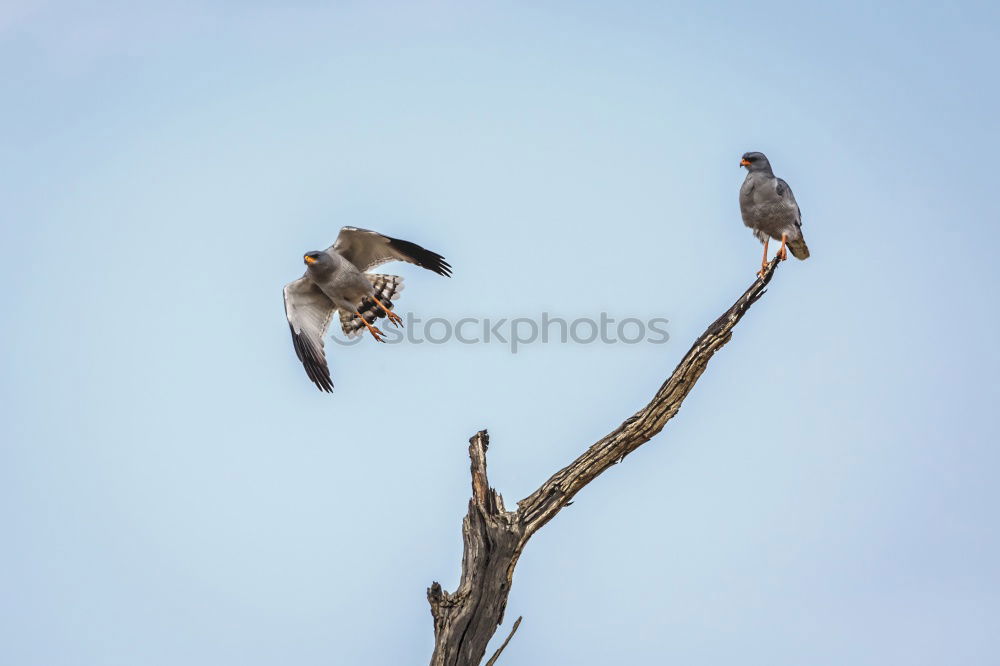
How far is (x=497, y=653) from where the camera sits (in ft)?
28.6

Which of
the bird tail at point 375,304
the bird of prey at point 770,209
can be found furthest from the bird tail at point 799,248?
the bird tail at point 375,304

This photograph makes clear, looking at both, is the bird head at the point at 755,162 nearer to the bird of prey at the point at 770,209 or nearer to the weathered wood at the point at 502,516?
the bird of prey at the point at 770,209

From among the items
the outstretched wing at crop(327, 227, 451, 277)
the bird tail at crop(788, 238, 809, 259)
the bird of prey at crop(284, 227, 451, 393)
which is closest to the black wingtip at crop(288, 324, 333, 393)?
the bird of prey at crop(284, 227, 451, 393)

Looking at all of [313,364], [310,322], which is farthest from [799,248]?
[310,322]

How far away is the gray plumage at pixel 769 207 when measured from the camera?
1077cm

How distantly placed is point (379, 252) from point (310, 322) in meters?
1.21

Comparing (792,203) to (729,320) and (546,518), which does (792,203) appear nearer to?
(729,320)

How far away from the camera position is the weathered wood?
8.49 meters

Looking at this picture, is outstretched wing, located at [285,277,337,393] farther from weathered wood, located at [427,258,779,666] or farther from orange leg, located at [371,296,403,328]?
weathered wood, located at [427,258,779,666]

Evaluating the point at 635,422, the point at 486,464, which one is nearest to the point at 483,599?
the point at 486,464

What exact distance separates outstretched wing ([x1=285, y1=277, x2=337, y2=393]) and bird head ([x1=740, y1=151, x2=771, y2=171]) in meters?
5.23

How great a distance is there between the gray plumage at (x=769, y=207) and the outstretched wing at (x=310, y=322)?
199 inches

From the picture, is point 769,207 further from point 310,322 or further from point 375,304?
point 310,322

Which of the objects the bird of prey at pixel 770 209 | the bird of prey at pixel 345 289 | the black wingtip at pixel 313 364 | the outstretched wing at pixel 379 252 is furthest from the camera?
the outstretched wing at pixel 379 252
